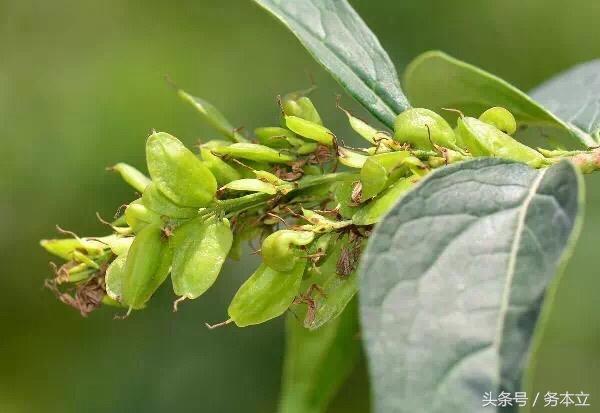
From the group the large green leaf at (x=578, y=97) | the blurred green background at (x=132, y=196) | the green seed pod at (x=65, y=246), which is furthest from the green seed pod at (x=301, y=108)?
the blurred green background at (x=132, y=196)

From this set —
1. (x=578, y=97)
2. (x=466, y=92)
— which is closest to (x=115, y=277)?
(x=466, y=92)

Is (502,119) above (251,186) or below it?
below

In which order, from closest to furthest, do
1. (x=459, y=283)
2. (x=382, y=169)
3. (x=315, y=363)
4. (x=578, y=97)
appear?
(x=459, y=283) → (x=382, y=169) → (x=315, y=363) → (x=578, y=97)

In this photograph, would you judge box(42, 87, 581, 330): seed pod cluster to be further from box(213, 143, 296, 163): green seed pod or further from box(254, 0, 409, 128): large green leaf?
box(254, 0, 409, 128): large green leaf

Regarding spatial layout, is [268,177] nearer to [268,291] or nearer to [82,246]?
[268,291]

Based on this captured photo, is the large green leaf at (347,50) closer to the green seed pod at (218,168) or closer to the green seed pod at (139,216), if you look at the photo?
the green seed pod at (218,168)

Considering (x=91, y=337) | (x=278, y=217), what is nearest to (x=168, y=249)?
(x=278, y=217)
